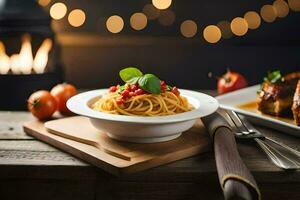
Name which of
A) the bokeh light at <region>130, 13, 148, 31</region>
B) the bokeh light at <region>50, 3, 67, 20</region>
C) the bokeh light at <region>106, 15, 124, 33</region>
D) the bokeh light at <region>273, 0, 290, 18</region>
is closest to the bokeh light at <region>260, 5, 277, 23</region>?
the bokeh light at <region>273, 0, 290, 18</region>

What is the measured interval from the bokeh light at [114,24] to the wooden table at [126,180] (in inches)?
59.4

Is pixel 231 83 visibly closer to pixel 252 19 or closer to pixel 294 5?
pixel 252 19

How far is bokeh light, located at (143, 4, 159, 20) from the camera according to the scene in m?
2.75

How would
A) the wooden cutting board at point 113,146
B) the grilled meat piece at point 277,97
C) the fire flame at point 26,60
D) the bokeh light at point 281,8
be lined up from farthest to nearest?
the bokeh light at point 281,8
the fire flame at point 26,60
the grilled meat piece at point 277,97
the wooden cutting board at point 113,146

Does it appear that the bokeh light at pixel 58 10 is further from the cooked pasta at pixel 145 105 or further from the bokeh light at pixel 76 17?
the cooked pasta at pixel 145 105

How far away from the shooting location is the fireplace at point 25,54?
2283 mm

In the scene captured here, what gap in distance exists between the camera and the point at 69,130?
154 centimetres

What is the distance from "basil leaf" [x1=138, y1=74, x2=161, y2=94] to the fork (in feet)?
0.98

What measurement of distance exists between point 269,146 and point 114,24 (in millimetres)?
1587

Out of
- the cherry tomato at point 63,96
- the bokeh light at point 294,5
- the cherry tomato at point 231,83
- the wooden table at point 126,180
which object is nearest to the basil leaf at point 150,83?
the wooden table at point 126,180

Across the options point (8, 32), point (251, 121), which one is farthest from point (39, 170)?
point (8, 32)

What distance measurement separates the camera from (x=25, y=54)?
2.45m

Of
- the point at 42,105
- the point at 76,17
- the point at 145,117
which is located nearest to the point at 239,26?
the point at 76,17

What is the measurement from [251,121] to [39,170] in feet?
2.55
